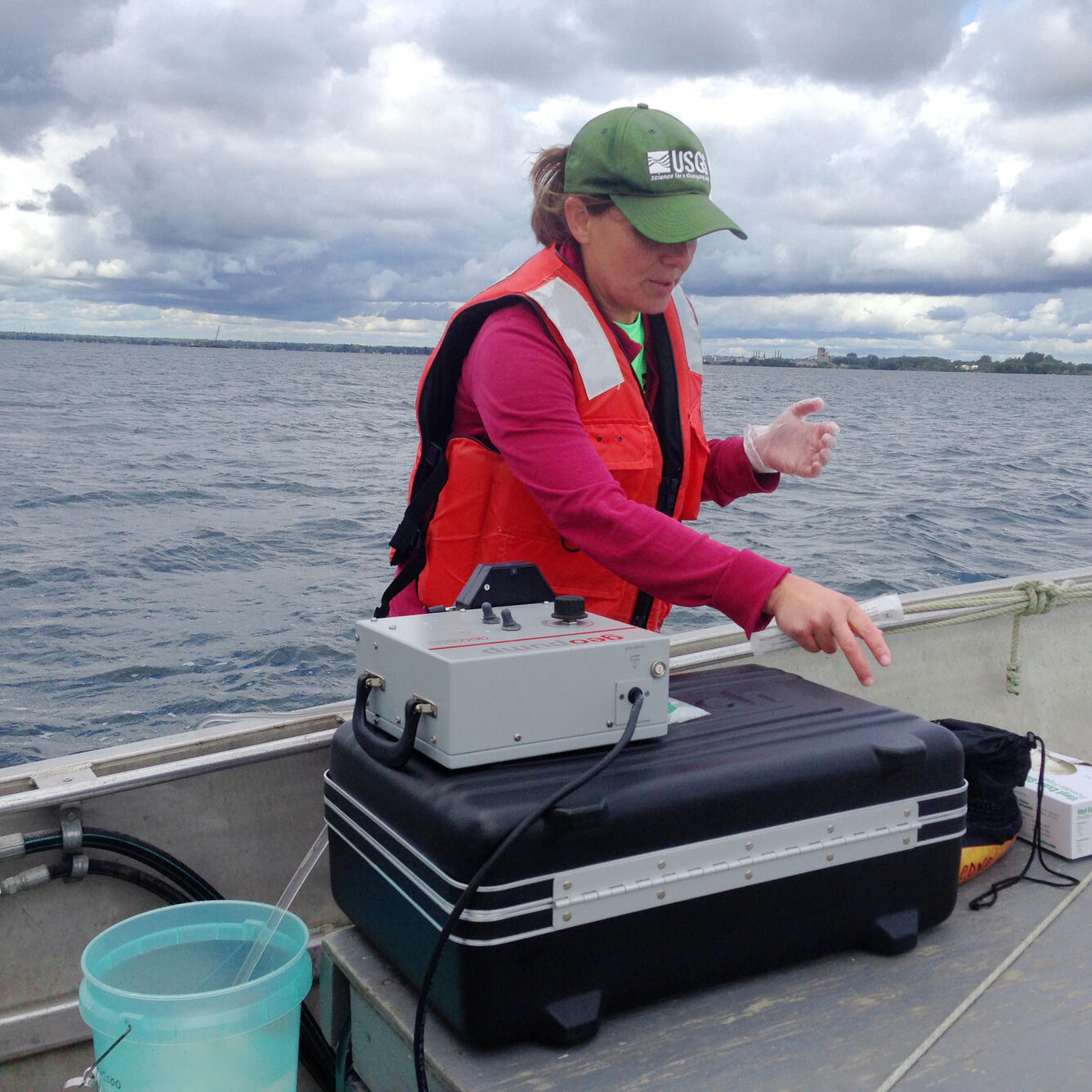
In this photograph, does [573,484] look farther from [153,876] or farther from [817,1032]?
[153,876]

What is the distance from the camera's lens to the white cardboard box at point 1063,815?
6.37 ft

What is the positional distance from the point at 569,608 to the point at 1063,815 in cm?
111

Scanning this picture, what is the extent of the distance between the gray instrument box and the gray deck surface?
0.36 meters

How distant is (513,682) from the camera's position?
1.30 metres

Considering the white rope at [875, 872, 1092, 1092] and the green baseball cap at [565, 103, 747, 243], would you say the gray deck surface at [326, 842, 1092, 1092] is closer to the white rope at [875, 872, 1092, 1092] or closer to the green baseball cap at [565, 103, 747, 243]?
the white rope at [875, 872, 1092, 1092]

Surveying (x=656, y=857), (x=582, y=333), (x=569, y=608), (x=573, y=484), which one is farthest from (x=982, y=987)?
(x=582, y=333)

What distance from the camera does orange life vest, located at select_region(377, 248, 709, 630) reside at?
1810 millimetres

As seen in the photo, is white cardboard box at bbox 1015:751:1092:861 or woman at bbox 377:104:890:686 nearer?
woman at bbox 377:104:890:686

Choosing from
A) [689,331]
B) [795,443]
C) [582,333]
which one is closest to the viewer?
[582,333]

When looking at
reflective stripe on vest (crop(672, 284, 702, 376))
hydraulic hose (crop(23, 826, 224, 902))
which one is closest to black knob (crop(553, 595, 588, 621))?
reflective stripe on vest (crop(672, 284, 702, 376))

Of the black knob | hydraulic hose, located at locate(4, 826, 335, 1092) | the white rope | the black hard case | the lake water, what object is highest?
the black knob

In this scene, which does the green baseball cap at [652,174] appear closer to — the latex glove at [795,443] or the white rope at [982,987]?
the latex glove at [795,443]

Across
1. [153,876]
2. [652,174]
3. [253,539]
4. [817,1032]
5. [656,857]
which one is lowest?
[253,539]

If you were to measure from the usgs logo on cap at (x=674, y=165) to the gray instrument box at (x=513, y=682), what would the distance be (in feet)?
2.45
